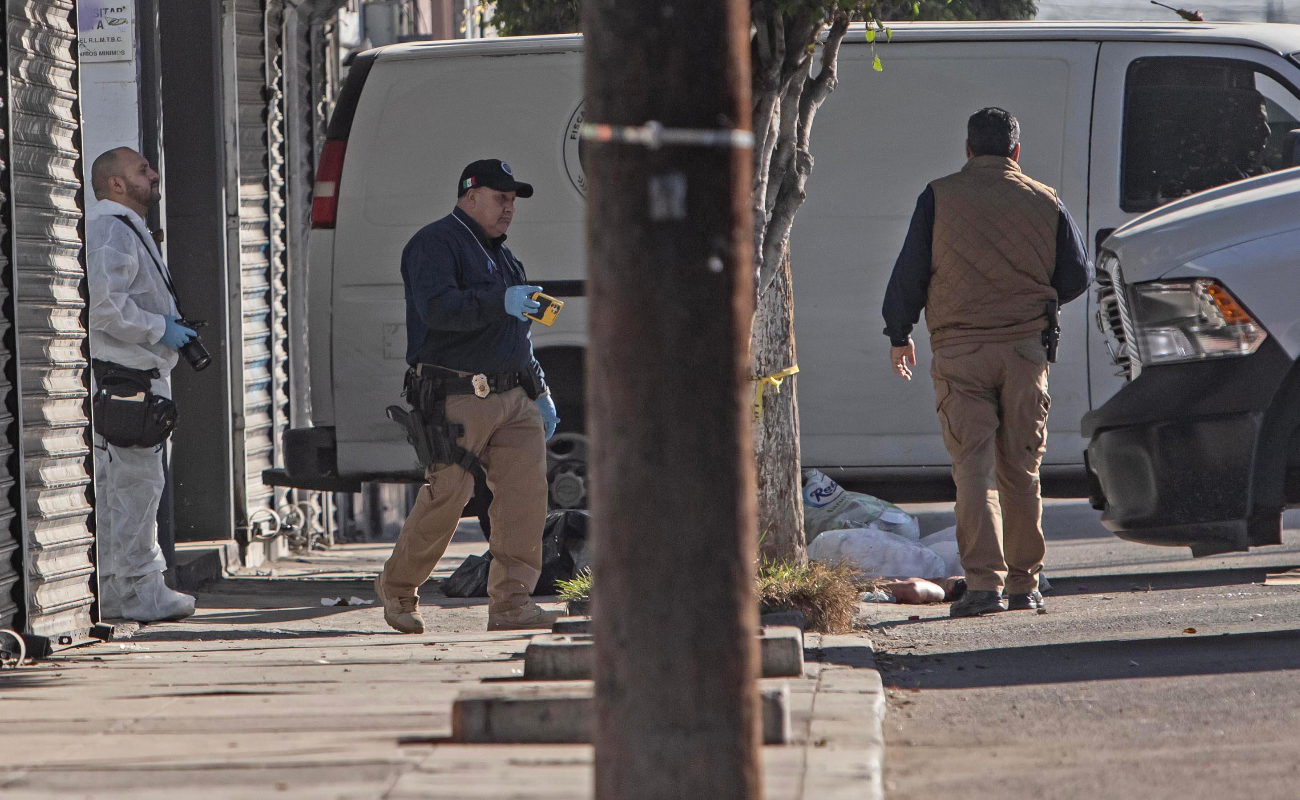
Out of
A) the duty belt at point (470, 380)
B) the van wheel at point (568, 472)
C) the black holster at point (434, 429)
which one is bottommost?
the van wheel at point (568, 472)

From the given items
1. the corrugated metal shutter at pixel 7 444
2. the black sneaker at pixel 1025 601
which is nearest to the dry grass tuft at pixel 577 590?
the black sneaker at pixel 1025 601

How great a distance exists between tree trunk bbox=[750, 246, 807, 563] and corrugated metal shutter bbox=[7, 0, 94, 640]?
2.46 metres

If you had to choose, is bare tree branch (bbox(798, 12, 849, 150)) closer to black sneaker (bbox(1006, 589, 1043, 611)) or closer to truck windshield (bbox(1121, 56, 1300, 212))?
black sneaker (bbox(1006, 589, 1043, 611))

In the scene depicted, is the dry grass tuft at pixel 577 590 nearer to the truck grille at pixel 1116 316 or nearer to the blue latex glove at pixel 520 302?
the blue latex glove at pixel 520 302

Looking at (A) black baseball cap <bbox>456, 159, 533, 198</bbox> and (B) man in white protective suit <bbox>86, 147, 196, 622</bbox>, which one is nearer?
(A) black baseball cap <bbox>456, 159, 533, 198</bbox>

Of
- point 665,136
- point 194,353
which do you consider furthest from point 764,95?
point 665,136

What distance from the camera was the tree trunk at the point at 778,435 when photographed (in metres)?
6.50

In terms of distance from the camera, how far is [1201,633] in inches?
223

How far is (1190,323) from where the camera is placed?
5203 millimetres

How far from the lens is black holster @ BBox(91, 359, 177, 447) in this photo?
6.53 metres

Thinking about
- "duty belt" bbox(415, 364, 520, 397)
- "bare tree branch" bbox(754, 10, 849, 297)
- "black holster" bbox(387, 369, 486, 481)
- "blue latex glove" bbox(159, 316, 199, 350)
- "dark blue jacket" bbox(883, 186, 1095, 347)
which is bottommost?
"black holster" bbox(387, 369, 486, 481)

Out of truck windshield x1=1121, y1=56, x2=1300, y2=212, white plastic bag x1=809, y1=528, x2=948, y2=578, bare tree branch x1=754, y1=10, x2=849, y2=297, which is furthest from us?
truck windshield x1=1121, y1=56, x2=1300, y2=212

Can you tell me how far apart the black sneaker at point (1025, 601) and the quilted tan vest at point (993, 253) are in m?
0.97

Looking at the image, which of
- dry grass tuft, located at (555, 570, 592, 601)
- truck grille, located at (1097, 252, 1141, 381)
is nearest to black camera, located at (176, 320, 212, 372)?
dry grass tuft, located at (555, 570, 592, 601)
